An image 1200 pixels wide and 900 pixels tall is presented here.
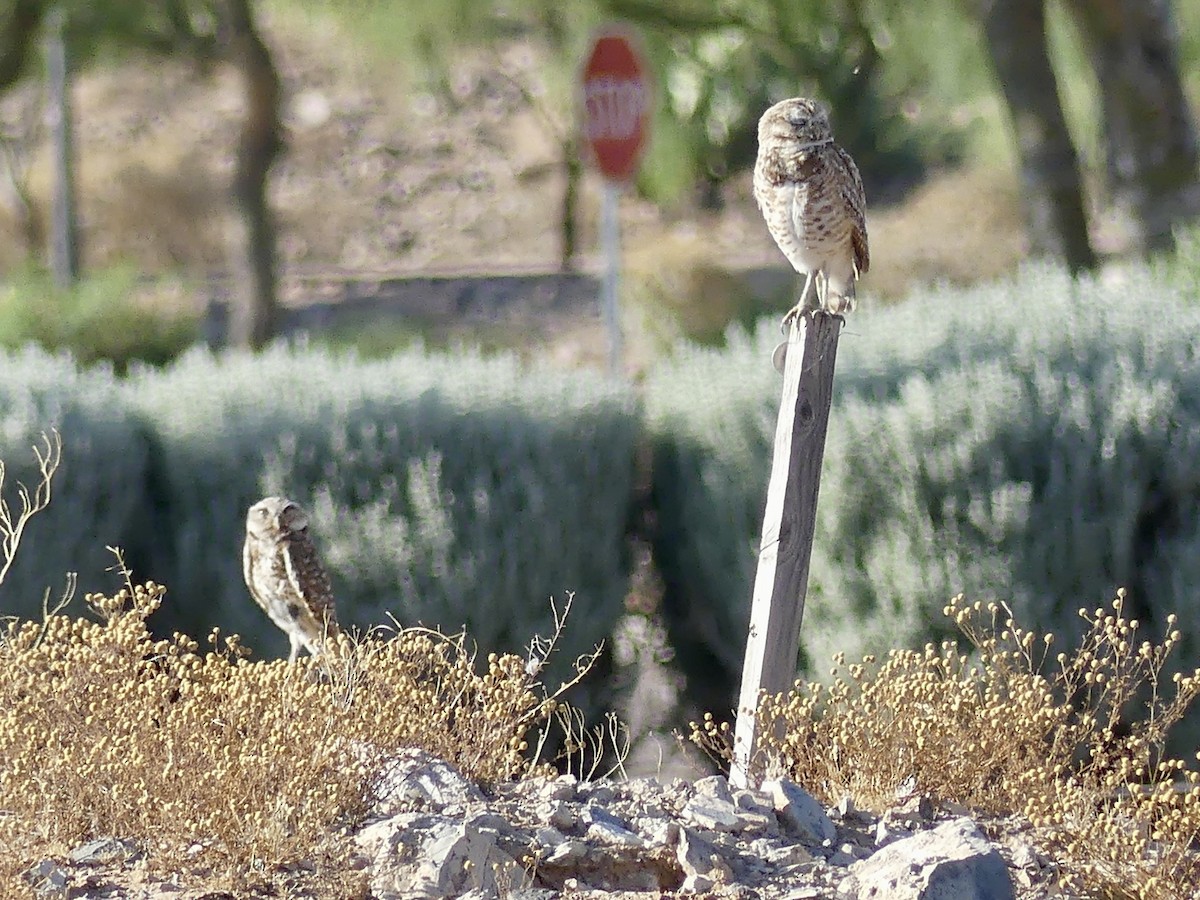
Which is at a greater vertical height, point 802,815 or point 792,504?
point 792,504

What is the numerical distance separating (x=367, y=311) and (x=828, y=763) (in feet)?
51.2

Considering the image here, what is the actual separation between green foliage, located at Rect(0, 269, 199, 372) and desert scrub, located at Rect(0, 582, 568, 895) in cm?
998

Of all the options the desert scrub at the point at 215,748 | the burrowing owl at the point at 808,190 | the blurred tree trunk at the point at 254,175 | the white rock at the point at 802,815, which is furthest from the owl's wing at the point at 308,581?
the blurred tree trunk at the point at 254,175

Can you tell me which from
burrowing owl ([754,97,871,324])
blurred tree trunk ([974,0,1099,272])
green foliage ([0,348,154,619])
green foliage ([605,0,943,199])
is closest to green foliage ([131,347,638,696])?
green foliage ([0,348,154,619])

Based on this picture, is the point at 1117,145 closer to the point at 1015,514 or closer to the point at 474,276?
the point at 1015,514

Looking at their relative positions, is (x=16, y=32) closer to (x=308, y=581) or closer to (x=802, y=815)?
(x=308, y=581)

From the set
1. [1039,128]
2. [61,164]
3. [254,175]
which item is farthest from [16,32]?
[1039,128]

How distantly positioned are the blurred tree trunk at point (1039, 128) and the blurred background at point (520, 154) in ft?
0.05

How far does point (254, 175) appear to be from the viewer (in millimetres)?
12625

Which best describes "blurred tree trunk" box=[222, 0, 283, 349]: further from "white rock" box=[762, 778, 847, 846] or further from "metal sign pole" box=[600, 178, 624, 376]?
"white rock" box=[762, 778, 847, 846]

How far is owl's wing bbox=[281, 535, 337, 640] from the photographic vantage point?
15.0 feet

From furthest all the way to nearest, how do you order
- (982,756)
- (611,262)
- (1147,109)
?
1. (611,262)
2. (1147,109)
3. (982,756)

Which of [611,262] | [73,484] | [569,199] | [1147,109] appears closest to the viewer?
[73,484]

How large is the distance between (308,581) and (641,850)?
1763 millimetres
